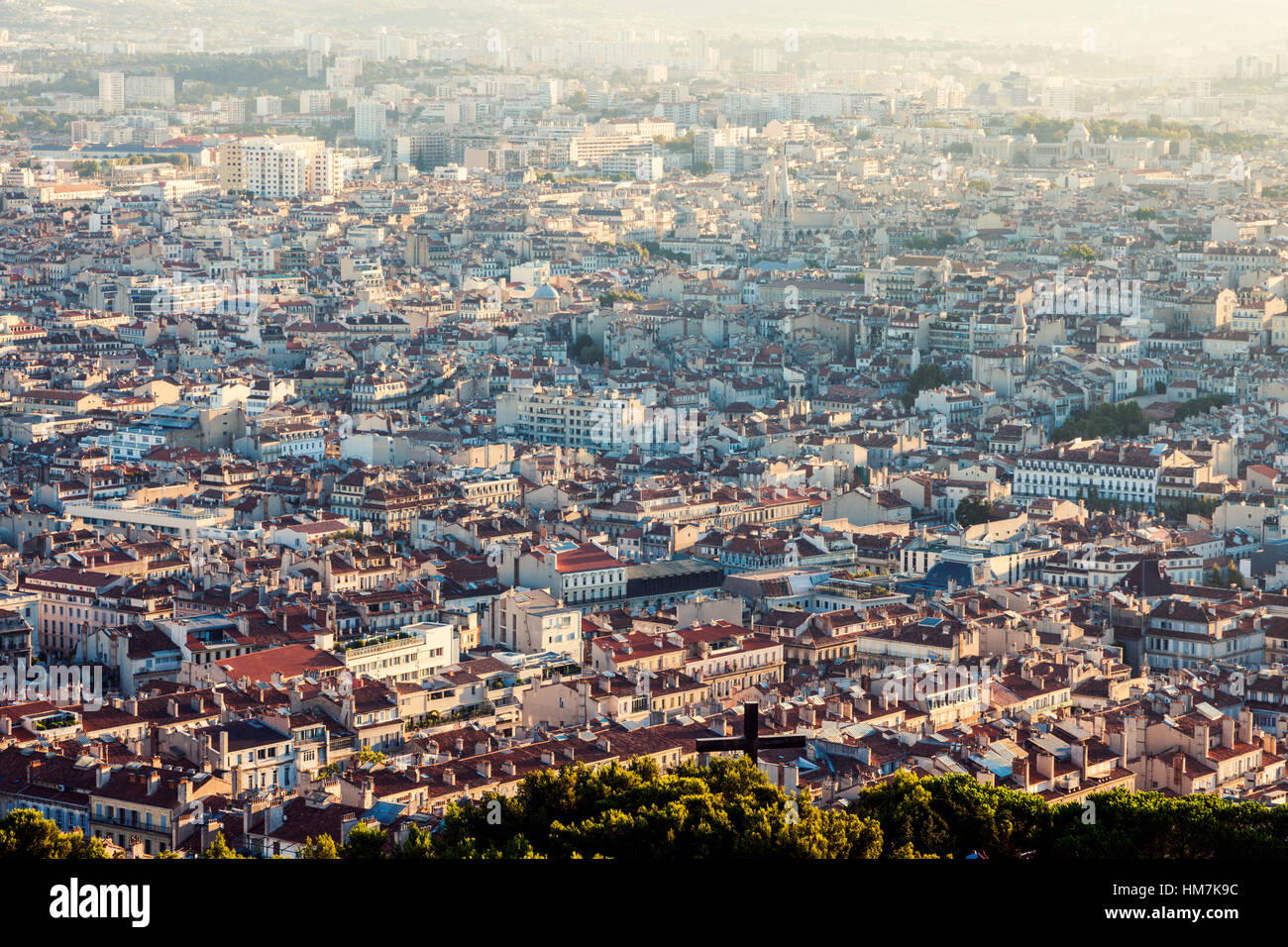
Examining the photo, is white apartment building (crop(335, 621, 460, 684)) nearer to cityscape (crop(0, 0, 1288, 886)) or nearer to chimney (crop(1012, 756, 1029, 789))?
cityscape (crop(0, 0, 1288, 886))

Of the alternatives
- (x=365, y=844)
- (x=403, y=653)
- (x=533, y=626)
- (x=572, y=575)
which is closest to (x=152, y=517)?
(x=572, y=575)

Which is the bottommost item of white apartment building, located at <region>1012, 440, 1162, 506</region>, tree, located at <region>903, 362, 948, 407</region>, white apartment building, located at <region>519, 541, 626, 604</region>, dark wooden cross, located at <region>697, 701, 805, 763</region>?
tree, located at <region>903, 362, 948, 407</region>

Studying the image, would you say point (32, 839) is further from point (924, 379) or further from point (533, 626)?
point (924, 379)

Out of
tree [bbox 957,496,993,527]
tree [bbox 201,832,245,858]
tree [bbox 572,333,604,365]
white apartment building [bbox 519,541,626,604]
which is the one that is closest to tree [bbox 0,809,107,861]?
tree [bbox 201,832,245,858]

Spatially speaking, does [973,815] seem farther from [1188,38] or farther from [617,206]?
[1188,38]

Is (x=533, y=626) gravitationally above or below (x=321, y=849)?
below

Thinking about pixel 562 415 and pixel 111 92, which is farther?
pixel 111 92
